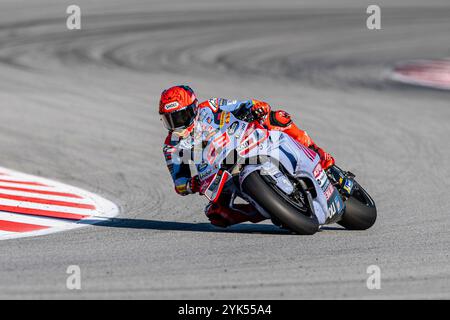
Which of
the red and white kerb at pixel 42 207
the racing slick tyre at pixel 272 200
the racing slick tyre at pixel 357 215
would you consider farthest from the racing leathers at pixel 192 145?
the red and white kerb at pixel 42 207

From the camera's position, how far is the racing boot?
9727mm

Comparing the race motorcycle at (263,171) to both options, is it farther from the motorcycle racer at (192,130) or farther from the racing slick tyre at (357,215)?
the racing slick tyre at (357,215)

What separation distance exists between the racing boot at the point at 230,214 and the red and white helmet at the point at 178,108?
0.92 m

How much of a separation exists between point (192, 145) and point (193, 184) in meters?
0.36

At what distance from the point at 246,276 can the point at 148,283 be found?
0.79 meters

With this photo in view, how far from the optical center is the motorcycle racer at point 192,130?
30.8 ft

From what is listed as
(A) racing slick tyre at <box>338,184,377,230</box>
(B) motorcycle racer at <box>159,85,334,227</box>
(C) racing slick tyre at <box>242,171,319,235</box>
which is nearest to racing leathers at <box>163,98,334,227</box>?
(B) motorcycle racer at <box>159,85,334,227</box>

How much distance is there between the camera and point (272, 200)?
9.12 metres

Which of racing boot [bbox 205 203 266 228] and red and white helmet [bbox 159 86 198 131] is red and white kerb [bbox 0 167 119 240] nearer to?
racing boot [bbox 205 203 266 228]

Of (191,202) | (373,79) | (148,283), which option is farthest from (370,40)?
(148,283)

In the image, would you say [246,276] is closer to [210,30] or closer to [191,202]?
[191,202]

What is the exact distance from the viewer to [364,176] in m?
13.7
